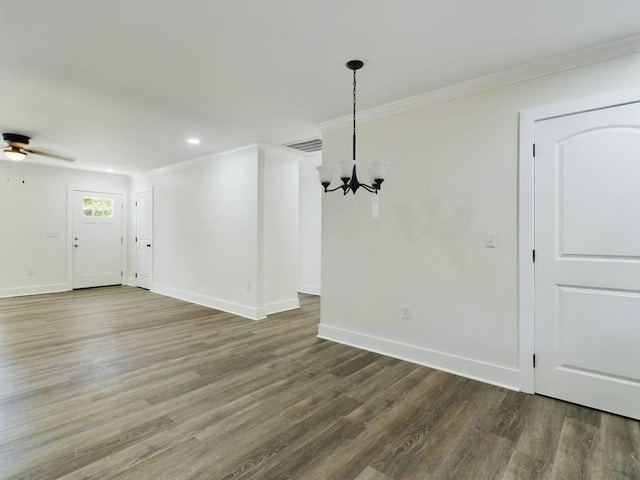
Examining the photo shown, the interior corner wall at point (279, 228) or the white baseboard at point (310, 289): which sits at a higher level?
the interior corner wall at point (279, 228)

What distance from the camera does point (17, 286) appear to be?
627 cm

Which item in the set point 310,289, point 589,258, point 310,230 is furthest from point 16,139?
point 589,258

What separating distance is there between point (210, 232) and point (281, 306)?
177 cm

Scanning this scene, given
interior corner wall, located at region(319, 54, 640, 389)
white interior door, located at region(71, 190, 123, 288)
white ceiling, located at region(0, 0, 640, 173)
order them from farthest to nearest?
white interior door, located at region(71, 190, 123, 288) < interior corner wall, located at region(319, 54, 640, 389) < white ceiling, located at region(0, 0, 640, 173)

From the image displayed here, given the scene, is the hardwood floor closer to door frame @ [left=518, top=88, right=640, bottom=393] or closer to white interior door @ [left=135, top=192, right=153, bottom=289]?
door frame @ [left=518, top=88, right=640, bottom=393]

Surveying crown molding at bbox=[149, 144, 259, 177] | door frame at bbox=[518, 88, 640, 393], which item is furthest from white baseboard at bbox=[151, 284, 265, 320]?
door frame at bbox=[518, 88, 640, 393]

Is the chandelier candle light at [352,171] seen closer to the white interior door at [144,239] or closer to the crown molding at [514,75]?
the crown molding at [514,75]

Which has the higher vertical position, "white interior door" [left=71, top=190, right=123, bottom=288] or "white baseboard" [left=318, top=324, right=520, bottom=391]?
"white interior door" [left=71, top=190, right=123, bottom=288]

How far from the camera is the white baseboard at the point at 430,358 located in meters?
2.71

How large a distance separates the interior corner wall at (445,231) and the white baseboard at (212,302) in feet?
5.01

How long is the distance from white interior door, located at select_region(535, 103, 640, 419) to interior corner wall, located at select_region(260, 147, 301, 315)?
3506mm

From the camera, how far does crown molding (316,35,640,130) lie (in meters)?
2.26

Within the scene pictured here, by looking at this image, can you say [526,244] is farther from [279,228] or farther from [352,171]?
[279,228]

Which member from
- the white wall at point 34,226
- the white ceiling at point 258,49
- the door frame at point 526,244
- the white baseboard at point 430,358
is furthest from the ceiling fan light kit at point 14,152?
the door frame at point 526,244
